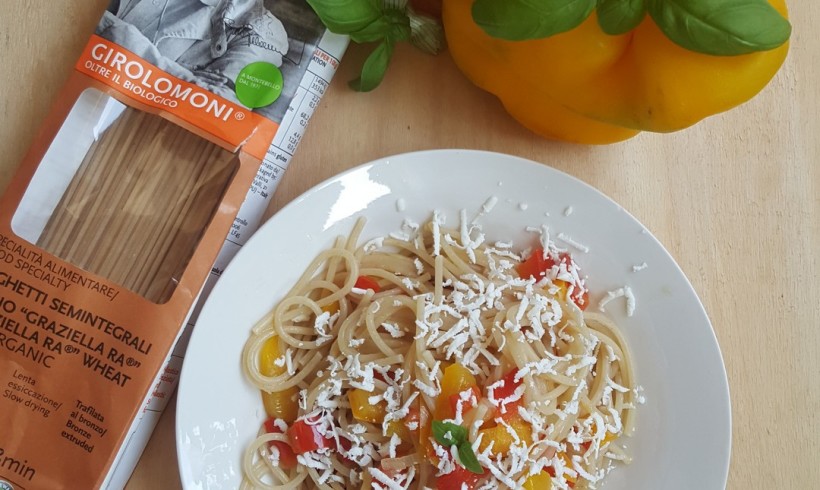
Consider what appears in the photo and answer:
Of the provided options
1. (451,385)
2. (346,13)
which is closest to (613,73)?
(346,13)

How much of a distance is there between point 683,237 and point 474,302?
0.44 metres

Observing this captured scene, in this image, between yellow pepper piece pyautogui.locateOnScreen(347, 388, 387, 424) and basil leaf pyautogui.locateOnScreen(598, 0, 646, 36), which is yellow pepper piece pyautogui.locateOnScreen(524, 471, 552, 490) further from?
basil leaf pyautogui.locateOnScreen(598, 0, 646, 36)

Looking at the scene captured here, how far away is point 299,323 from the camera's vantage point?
1.19 metres

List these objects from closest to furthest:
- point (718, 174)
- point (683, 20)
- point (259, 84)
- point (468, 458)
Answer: point (683, 20) → point (468, 458) → point (259, 84) → point (718, 174)

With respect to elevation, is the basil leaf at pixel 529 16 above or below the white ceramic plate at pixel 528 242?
above

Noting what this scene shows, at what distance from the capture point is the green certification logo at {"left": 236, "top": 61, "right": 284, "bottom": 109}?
1134mm

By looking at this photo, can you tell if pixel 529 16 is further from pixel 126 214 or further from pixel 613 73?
pixel 126 214

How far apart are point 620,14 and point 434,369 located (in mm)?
577

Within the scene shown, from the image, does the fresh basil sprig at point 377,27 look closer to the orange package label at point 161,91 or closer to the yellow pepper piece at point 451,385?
the orange package label at point 161,91

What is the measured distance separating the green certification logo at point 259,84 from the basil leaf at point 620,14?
52 centimetres

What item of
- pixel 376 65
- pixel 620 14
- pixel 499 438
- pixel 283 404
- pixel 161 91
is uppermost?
pixel 620 14

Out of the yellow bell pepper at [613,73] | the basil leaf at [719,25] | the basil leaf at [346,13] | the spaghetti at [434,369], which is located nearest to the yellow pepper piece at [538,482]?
the spaghetti at [434,369]

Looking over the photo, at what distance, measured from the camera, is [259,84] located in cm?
114

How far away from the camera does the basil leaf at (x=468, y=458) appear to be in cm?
103
